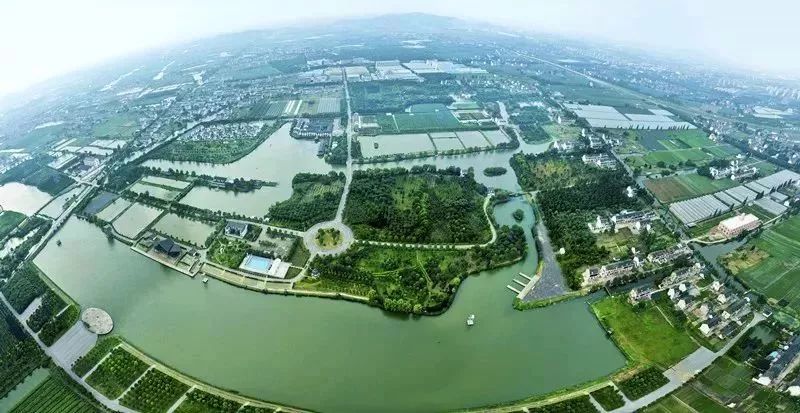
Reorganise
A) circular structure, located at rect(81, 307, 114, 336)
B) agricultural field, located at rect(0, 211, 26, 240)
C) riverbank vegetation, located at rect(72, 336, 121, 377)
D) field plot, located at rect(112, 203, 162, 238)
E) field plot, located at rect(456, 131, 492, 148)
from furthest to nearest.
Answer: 1. field plot, located at rect(456, 131, 492, 148)
2. agricultural field, located at rect(0, 211, 26, 240)
3. field plot, located at rect(112, 203, 162, 238)
4. circular structure, located at rect(81, 307, 114, 336)
5. riverbank vegetation, located at rect(72, 336, 121, 377)

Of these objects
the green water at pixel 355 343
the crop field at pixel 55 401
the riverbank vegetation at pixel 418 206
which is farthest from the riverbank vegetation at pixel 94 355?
the riverbank vegetation at pixel 418 206

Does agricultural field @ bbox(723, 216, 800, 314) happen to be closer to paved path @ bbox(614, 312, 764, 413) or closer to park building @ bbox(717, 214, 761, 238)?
park building @ bbox(717, 214, 761, 238)

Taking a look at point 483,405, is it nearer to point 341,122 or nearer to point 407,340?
point 407,340

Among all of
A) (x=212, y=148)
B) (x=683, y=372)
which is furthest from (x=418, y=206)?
(x=212, y=148)

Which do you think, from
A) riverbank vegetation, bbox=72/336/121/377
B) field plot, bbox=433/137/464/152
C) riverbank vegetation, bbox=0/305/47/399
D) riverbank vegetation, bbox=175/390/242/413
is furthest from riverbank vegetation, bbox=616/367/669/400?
field plot, bbox=433/137/464/152

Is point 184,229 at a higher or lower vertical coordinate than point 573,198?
lower

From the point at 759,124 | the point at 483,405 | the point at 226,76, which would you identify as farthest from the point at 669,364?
the point at 226,76

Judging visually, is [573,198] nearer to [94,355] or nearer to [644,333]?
[644,333]
